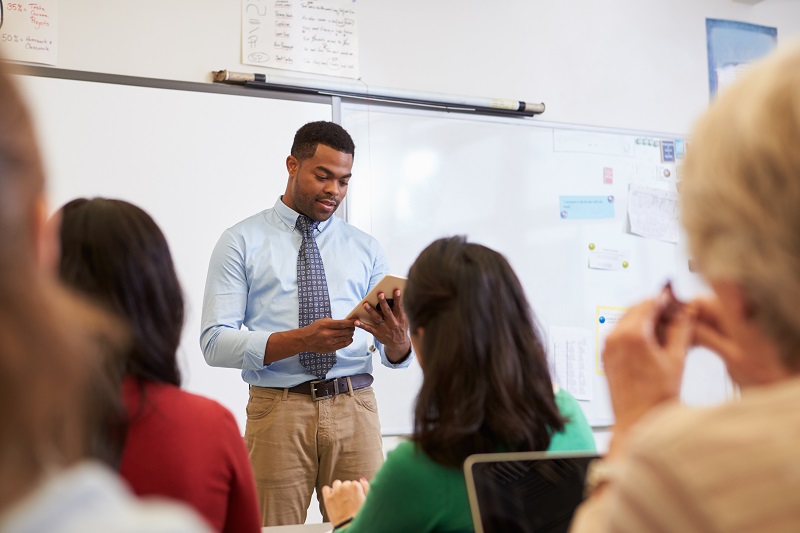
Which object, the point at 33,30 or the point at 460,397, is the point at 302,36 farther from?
the point at 460,397

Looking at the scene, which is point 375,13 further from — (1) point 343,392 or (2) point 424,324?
(2) point 424,324

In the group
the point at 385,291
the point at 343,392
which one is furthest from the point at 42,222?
the point at 343,392

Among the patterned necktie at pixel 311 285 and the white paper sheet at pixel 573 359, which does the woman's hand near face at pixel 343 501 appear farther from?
the white paper sheet at pixel 573 359

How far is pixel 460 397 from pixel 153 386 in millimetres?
492

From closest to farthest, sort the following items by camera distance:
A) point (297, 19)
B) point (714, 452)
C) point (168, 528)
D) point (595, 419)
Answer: point (168, 528), point (714, 452), point (297, 19), point (595, 419)

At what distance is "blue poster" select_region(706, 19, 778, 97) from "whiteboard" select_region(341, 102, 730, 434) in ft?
1.61

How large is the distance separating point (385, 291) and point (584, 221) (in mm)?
1841

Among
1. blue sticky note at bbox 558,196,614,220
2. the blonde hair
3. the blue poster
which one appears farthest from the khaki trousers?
the blue poster

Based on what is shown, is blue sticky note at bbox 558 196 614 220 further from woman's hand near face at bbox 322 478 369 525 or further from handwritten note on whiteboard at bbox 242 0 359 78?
Answer: woman's hand near face at bbox 322 478 369 525

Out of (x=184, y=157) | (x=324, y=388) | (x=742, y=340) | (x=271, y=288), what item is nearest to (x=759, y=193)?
(x=742, y=340)

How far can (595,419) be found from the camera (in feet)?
13.3

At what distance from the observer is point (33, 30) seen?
3150mm

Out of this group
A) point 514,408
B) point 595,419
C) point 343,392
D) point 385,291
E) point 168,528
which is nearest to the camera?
point 168,528

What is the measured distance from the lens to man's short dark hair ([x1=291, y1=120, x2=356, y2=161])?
307 centimetres
